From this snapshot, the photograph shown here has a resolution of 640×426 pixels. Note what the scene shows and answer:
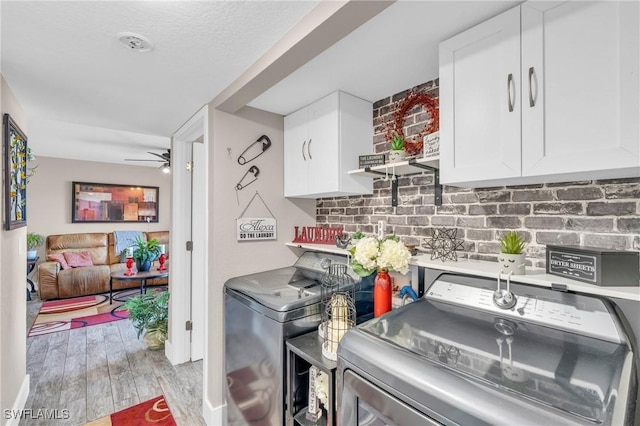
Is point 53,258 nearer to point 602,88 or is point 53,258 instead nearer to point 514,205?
point 514,205

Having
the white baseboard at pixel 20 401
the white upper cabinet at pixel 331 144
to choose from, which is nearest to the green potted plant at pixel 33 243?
the white baseboard at pixel 20 401

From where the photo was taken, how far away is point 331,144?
1995 millimetres

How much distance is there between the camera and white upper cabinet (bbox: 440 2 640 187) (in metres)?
0.94

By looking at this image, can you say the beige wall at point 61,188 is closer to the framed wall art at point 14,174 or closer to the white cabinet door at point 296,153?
the framed wall art at point 14,174

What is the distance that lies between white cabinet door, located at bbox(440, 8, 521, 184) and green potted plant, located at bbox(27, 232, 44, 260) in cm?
608

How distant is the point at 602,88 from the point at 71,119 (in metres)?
3.35

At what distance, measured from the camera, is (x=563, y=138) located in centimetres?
106

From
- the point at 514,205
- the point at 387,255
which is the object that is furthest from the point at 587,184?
the point at 387,255

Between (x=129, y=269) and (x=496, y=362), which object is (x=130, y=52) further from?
(x=129, y=269)

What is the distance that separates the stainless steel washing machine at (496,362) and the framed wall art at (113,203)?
6.19 meters

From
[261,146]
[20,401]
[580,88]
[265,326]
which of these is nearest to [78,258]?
[20,401]

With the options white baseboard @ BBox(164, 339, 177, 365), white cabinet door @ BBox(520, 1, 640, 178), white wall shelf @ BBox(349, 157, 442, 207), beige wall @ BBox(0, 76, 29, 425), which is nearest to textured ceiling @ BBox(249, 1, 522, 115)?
white cabinet door @ BBox(520, 1, 640, 178)

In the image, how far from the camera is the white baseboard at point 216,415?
211 cm

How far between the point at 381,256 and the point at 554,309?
2.28 ft
